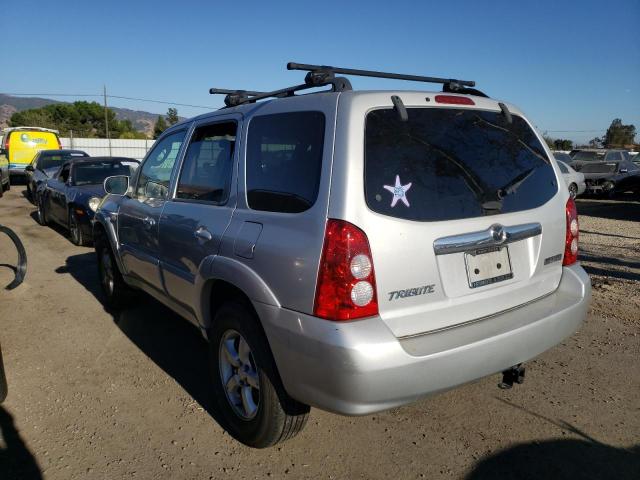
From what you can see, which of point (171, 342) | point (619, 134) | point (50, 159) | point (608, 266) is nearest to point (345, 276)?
point (171, 342)

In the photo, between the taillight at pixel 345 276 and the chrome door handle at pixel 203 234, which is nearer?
the taillight at pixel 345 276

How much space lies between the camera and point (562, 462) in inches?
106

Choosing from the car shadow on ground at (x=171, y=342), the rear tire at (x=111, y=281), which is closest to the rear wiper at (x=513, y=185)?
the car shadow on ground at (x=171, y=342)

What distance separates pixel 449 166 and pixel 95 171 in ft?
27.9

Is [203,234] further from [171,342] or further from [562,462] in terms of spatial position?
[562,462]

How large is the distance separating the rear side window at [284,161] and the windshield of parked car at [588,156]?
2146 cm

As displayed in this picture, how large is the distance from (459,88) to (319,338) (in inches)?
67.7

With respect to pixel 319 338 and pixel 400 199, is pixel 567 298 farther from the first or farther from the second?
pixel 319 338

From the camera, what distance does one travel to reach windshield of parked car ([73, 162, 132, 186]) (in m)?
9.20

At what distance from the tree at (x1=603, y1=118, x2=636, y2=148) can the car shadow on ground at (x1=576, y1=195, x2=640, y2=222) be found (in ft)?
175

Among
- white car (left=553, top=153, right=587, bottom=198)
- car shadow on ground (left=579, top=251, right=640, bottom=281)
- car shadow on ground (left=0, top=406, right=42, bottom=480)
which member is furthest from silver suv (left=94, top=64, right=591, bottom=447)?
white car (left=553, top=153, right=587, bottom=198)

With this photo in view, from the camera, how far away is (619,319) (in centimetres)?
484

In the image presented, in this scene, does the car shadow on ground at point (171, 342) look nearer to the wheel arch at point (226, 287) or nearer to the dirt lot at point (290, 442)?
the dirt lot at point (290, 442)

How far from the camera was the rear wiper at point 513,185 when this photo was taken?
2.65m
